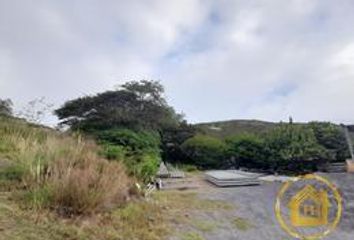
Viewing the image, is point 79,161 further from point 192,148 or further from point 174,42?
point 192,148

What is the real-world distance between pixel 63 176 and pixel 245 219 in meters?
3.18

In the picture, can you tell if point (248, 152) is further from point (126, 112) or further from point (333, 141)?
point (126, 112)

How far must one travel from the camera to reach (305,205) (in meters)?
8.31

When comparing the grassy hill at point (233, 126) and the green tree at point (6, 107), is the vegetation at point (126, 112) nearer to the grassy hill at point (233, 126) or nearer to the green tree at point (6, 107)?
the green tree at point (6, 107)

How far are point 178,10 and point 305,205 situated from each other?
14.8ft

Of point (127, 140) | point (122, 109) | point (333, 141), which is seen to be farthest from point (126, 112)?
point (333, 141)

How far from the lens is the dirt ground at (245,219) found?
6.41 m

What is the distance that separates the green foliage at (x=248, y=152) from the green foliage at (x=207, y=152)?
1.22 ft

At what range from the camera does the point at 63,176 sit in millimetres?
5898

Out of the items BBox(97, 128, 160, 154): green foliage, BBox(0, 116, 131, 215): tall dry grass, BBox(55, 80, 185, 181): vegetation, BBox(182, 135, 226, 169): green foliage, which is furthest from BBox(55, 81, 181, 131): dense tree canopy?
BBox(0, 116, 131, 215): tall dry grass

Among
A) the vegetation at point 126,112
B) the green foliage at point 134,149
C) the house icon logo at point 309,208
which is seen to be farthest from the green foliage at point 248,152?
the house icon logo at point 309,208

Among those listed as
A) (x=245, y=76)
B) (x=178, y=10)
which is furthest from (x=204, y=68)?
→ (x=178, y=10)

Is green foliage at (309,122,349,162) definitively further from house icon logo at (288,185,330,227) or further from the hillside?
the hillside

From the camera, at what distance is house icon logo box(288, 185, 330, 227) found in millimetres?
7513
